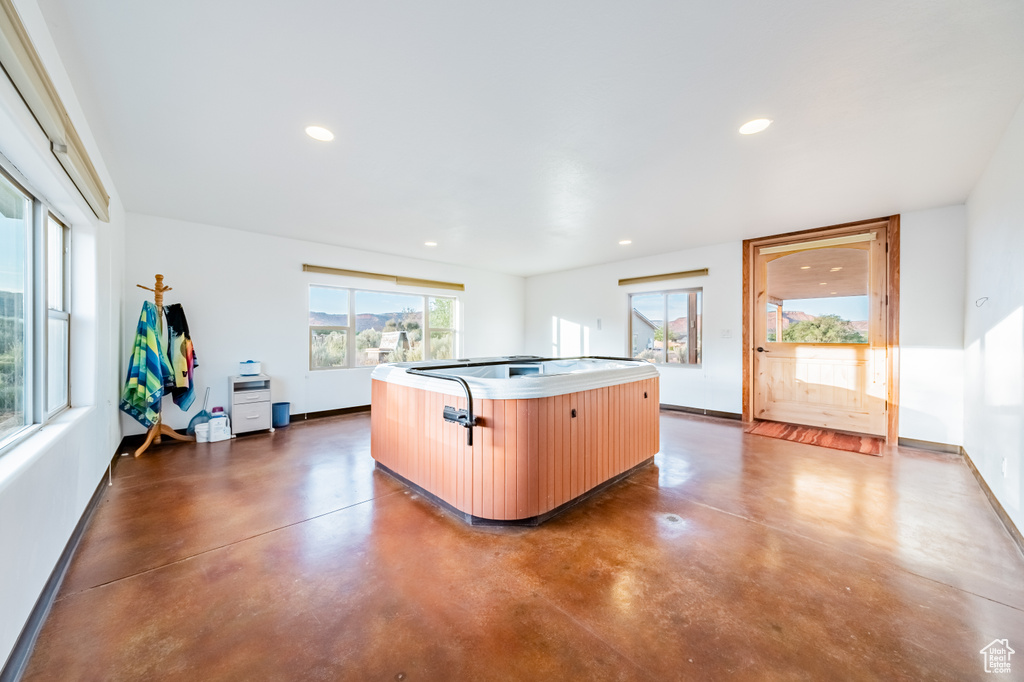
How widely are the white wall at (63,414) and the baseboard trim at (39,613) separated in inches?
1.7

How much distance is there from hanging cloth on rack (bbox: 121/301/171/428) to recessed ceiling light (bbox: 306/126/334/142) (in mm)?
2876

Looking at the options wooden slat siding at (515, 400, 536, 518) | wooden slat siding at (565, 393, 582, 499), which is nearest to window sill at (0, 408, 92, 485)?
wooden slat siding at (515, 400, 536, 518)

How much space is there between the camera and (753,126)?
230 cm

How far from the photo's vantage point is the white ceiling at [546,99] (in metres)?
1.55

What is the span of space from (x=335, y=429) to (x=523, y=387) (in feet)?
11.0

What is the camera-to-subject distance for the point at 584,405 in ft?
8.75

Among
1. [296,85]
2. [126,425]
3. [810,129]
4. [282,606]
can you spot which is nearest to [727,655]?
[282,606]

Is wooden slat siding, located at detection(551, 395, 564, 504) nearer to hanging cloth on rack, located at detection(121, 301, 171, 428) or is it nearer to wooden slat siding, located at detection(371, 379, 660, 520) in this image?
wooden slat siding, located at detection(371, 379, 660, 520)

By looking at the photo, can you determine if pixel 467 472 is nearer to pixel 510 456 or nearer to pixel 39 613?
pixel 510 456

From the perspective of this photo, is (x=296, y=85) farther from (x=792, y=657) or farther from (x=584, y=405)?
(x=792, y=657)

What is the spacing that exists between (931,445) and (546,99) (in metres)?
5.05

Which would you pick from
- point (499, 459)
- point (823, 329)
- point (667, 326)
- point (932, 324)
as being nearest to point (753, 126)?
point (499, 459)

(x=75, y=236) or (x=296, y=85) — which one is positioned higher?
(x=296, y=85)

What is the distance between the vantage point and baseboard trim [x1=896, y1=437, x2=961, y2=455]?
3.74 meters
